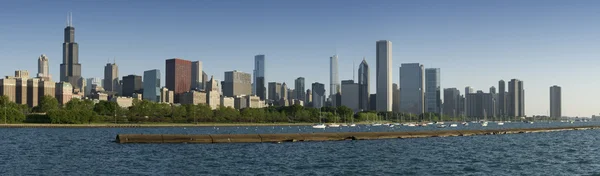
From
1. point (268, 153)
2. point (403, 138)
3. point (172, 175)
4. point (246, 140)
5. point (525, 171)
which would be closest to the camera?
point (172, 175)

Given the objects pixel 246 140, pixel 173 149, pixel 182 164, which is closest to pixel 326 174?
pixel 182 164

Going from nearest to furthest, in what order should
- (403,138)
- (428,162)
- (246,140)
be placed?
1. (428,162)
2. (246,140)
3. (403,138)

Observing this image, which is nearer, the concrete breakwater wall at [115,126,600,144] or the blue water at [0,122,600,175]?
the blue water at [0,122,600,175]

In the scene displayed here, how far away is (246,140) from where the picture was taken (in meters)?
104

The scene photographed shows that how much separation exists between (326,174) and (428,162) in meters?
17.7

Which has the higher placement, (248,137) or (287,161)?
(248,137)

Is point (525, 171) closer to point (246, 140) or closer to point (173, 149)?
point (173, 149)

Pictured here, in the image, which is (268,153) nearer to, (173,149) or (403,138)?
(173,149)

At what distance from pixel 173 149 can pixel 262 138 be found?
26111 millimetres

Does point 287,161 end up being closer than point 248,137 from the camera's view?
Yes

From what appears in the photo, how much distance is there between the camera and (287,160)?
227 feet

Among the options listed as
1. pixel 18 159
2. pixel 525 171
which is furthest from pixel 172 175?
pixel 525 171

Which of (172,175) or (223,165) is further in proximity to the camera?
(223,165)

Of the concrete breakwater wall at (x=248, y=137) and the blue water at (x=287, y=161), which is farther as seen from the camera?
the concrete breakwater wall at (x=248, y=137)
